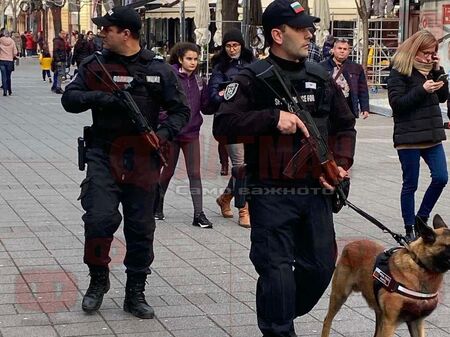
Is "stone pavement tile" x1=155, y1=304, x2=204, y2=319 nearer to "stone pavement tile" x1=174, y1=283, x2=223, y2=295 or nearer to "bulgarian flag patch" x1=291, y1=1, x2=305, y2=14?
"stone pavement tile" x1=174, y1=283, x2=223, y2=295

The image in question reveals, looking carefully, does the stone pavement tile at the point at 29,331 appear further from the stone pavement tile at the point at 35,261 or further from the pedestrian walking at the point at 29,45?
the pedestrian walking at the point at 29,45

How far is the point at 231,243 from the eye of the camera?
Answer: 26.7ft

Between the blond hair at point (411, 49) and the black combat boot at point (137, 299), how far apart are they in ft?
10.2

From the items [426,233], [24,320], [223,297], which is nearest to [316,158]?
[426,233]

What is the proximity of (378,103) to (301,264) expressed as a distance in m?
19.2

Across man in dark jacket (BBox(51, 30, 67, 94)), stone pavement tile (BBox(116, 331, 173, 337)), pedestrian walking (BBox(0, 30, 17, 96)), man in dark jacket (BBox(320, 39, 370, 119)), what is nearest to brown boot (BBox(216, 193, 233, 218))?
man in dark jacket (BBox(320, 39, 370, 119))

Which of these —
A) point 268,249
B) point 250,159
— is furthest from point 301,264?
point 250,159

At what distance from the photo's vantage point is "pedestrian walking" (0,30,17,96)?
25.5 m

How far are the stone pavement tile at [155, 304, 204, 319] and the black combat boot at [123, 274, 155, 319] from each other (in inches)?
3.6

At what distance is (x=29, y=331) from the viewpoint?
554cm

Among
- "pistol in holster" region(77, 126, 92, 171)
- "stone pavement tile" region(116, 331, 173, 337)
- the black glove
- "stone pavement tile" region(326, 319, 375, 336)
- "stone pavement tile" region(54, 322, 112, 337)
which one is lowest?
"stone pavement tile" region(326, 319, 375, 336)

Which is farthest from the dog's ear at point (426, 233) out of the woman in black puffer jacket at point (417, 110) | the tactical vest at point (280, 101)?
the woman in black puffer jacket at point (417, 110)

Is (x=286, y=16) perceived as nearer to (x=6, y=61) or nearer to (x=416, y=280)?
(x=416, y=280)

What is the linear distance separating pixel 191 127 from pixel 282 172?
419cm
